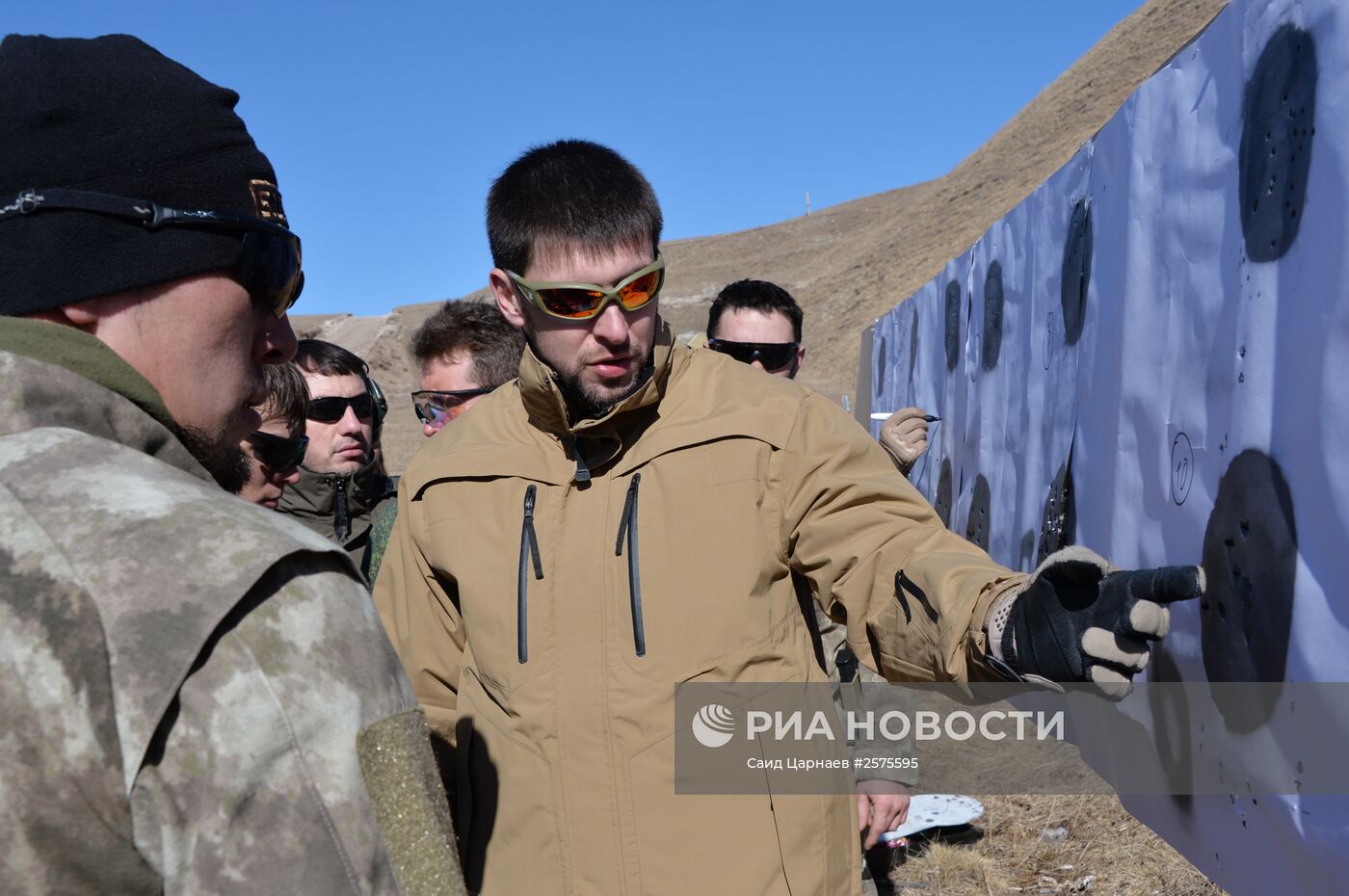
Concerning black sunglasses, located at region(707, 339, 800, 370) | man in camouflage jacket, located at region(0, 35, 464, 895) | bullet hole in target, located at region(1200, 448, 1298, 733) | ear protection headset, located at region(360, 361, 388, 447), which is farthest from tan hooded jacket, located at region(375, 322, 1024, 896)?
black sunglasses, located at region(707, 339, 800, 370)

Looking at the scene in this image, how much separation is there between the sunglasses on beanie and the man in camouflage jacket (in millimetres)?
925

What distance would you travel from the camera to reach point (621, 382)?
6.26 ft

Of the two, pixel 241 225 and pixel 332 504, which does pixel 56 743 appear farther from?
pixel 332 504

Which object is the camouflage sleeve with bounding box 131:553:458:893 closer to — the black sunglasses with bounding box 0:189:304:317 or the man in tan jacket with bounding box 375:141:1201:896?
the black sunglasses with bounding box 0:189:304:317

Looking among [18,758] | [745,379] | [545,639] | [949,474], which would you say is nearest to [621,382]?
[745,379]

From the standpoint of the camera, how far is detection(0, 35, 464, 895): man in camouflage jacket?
2.57 ft

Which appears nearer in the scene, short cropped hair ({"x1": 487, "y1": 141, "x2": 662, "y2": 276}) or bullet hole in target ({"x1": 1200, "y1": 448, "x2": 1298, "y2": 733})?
bullet hole in target ({"x1": 1200, "y1": 448, "x2": 1298, "y2": 733})

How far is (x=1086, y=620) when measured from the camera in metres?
1.32

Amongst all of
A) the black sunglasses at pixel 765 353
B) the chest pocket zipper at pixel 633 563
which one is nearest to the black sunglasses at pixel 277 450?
the chest pocket zipper at pixel 633 563

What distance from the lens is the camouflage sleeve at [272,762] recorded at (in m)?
0.79

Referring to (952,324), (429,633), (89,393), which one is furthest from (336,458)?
(952,324)

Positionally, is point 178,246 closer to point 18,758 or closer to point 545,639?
point 18,758

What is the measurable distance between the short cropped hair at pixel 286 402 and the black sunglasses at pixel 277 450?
4 cm

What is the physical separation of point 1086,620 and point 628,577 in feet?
2.48
